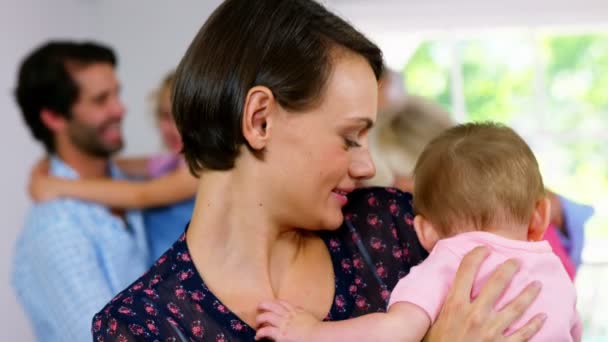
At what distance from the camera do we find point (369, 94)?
4.34ft

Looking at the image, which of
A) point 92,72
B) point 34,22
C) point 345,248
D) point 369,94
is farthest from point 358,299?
point 34,22

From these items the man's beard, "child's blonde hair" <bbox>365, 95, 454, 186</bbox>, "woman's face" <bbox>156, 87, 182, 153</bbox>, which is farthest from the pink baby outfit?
"woman's face" <bbox>156, 87, 182, 153</bbox>

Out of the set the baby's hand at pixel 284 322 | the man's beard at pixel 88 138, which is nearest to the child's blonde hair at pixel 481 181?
the baby's hand at pixel 284 322

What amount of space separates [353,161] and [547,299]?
362 mm

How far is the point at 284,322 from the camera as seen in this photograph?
4.22 feet

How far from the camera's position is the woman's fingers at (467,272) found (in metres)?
1.27

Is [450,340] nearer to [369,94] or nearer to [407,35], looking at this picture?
[369,94]

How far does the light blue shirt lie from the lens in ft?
7.70

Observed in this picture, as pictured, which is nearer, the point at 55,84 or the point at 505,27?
the point at 55,84

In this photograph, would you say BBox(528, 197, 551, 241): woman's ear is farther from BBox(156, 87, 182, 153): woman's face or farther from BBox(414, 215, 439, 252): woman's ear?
BBox(156, 87, 182, 153): woman's face

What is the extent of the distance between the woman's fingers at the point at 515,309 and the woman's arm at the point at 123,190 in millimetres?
1432

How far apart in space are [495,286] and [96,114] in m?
1.89

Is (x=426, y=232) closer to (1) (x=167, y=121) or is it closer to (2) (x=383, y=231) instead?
(2) (x=383, y=231)

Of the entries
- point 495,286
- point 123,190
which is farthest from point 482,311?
point 123,190
